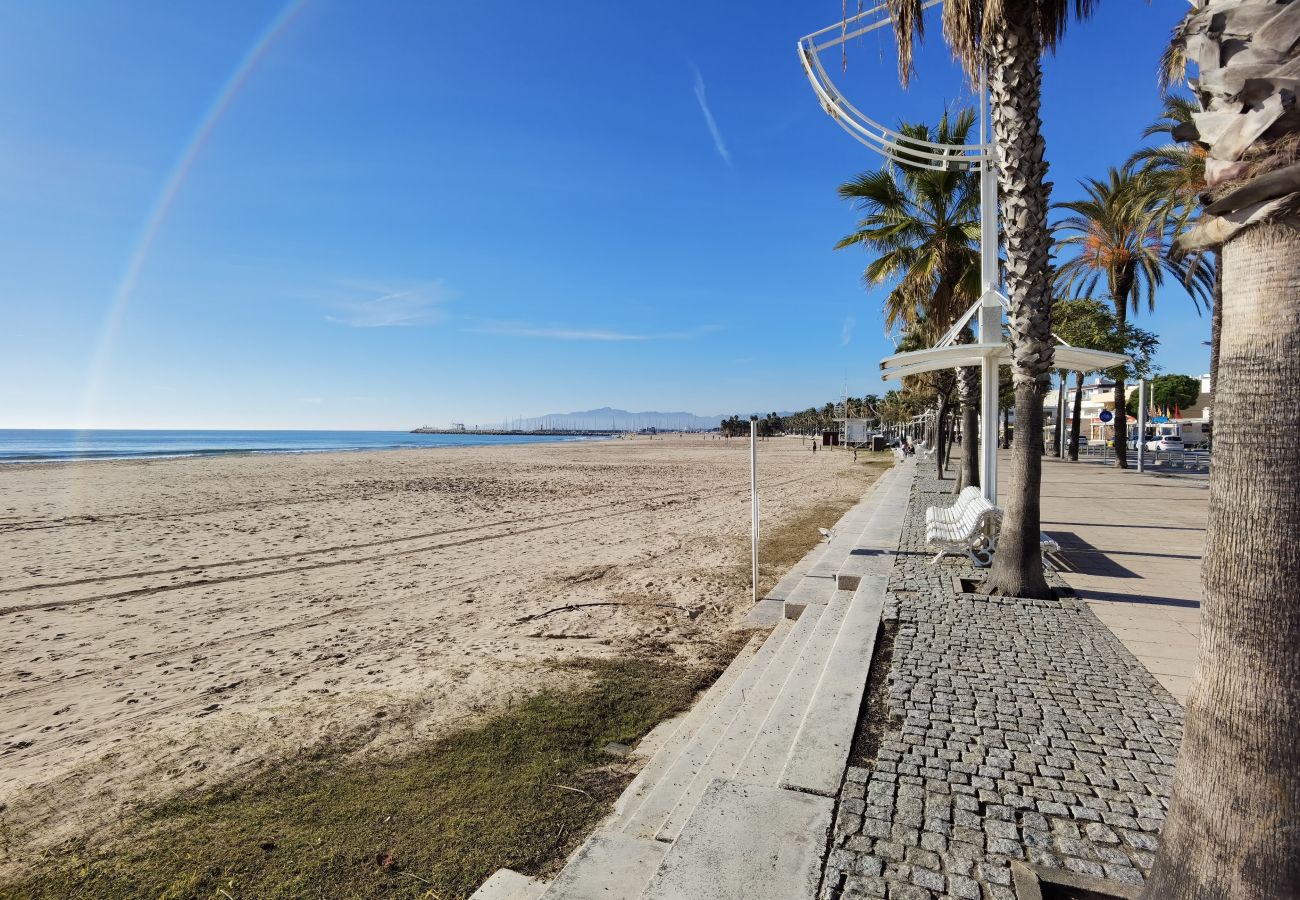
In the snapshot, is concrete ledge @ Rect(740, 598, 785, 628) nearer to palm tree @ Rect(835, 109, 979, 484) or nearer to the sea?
palm tree @ Rect(835, 109, 979, 484)

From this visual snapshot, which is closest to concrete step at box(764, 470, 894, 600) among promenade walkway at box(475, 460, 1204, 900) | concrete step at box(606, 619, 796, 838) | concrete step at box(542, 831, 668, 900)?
promenade walkway at box(475, 460, 1204, 900)

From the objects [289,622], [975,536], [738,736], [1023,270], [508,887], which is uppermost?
[1023,270]

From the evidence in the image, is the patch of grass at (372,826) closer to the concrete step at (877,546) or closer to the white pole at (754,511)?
the white pole at (754,511)

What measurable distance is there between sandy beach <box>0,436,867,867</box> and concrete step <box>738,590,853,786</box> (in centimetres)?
119

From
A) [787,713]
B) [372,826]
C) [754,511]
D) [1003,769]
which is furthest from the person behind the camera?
[754,511]

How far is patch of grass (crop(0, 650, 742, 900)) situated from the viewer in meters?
2.70

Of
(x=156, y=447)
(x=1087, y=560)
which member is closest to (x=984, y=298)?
(x=1087, y=560)

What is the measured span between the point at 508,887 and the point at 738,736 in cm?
148

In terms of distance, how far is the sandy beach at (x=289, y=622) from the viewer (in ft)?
12.8

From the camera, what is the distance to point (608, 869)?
95.8 inches

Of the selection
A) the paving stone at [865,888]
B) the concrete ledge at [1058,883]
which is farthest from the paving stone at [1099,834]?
the paving stone at [865,888]

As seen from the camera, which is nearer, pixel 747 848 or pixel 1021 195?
pixel 747 848

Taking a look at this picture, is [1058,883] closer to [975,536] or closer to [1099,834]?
[1099,834]

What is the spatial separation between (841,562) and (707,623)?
2117mm
